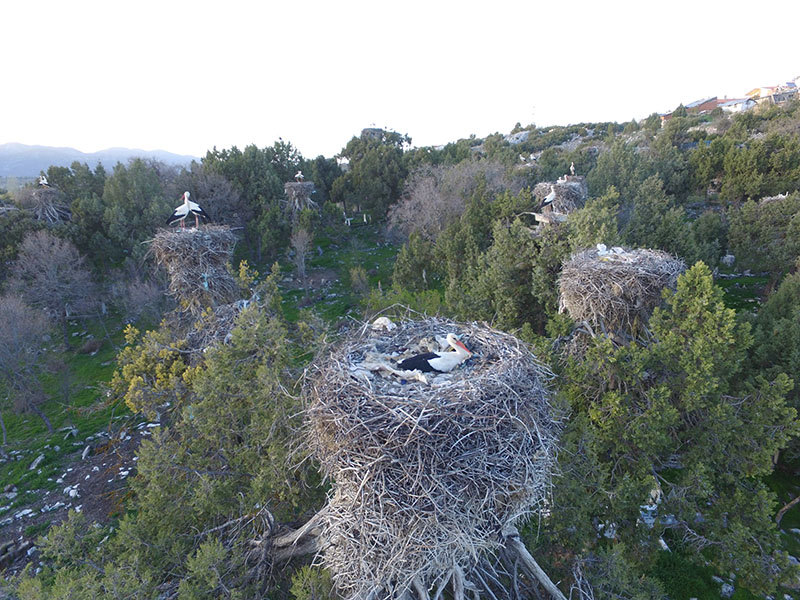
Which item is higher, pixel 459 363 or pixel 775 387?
pixel 459 363

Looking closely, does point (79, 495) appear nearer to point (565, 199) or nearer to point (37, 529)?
point (37, 529)

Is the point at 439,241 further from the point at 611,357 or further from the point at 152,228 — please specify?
the point at 152,228

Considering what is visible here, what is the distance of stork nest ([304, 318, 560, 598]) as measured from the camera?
3.10 m

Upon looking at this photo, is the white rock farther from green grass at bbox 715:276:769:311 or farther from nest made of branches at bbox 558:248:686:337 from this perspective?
green grass at bbox 715:276:769:311

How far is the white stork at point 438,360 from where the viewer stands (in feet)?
12.3

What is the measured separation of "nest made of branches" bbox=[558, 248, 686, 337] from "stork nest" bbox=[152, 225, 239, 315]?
7.61 meters

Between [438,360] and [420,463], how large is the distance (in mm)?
1075

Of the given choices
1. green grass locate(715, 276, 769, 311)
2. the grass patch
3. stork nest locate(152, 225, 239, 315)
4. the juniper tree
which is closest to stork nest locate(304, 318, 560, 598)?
the juniper tree

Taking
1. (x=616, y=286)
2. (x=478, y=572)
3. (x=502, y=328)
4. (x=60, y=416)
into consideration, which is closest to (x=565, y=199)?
(x=502, y=328)

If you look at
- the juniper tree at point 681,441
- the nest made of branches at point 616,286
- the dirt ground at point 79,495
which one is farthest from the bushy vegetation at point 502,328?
the dirt ground at point 79,495

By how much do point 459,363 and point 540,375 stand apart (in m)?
0.87

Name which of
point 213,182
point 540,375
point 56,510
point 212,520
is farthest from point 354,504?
point 213,182

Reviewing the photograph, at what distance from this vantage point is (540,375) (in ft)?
13.2

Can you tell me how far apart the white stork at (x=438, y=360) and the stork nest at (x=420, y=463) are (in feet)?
0.40
